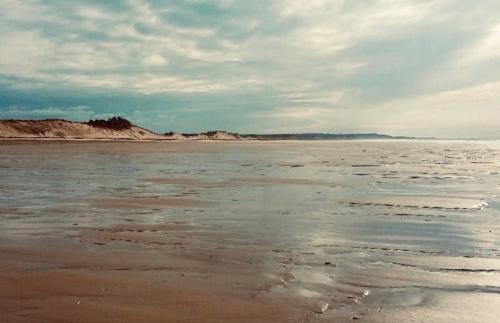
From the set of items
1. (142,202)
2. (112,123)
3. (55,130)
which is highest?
(112,123)

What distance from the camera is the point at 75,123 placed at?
76750 millimetres

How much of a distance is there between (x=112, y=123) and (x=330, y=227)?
80250 mm

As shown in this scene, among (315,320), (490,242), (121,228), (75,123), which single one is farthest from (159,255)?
(75,123)

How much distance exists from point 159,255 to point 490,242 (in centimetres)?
470

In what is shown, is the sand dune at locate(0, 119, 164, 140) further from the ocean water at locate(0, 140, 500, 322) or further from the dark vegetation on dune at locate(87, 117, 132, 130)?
the ocean water at locate(0, 140, 500, 322)

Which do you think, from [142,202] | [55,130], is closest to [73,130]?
[55,130]

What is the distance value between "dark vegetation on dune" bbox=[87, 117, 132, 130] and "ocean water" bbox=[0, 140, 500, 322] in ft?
219

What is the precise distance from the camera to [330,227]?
864 centimetres

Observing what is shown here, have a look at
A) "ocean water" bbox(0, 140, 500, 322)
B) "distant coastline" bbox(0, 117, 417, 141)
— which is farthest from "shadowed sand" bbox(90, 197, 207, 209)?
"distant coastline" bbox(0, 117, 417, 141)

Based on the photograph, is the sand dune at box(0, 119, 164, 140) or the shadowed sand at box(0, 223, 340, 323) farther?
the sand dune at box(0, 119, 164, 140)

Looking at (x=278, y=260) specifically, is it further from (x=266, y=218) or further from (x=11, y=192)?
(x=11, y=192)

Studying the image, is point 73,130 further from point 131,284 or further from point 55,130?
point 131,284

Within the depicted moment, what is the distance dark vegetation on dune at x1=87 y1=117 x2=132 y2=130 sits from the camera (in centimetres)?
8225

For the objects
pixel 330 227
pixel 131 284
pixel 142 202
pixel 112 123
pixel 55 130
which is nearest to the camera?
pixel 131 284
